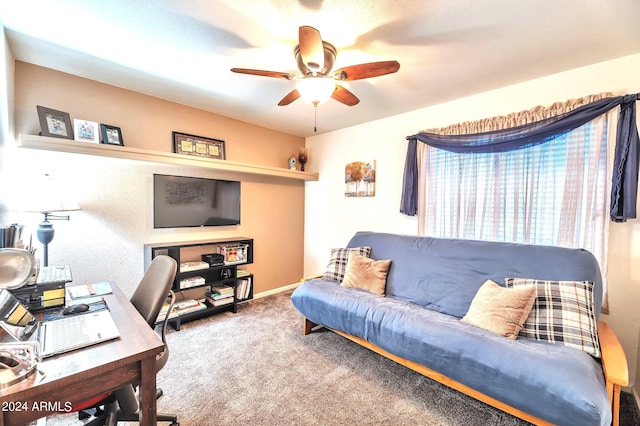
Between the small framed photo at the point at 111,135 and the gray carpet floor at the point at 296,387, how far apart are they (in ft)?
6.23

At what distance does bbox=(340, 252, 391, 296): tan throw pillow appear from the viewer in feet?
8.38

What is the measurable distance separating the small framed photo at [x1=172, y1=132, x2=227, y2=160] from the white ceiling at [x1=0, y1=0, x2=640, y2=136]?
1.86ft

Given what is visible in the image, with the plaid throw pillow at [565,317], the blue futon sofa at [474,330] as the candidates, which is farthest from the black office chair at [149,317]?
the plaid throw pillow at [565,317]

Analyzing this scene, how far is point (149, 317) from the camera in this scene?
140 cm

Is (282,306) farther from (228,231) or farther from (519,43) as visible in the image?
(519,43)

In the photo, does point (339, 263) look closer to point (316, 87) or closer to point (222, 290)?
point (222, 290)

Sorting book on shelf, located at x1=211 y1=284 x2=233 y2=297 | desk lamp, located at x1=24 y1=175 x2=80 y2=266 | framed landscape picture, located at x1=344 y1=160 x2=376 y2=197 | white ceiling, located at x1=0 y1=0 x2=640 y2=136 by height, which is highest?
white ceiling, located at x1=0 y1=0 x2=640 y2=136

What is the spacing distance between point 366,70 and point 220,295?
9.00 feet

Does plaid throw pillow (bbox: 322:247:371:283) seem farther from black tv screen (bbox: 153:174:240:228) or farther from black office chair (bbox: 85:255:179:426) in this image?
black office chair (bbox: 85:255:179:426)

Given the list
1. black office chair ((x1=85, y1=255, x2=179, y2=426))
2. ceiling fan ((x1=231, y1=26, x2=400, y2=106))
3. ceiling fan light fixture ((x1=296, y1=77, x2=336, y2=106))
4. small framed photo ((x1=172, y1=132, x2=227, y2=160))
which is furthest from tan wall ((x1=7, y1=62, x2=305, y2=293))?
ceiling fan light fixture ((x1=296, y1=77, x2=336, y2=106))

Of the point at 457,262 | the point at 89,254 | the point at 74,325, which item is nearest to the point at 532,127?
the point at 457,262

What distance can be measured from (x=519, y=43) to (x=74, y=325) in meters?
3.00

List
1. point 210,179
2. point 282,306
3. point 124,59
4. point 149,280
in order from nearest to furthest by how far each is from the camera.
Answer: point 149,280 < point 124,59 < point 210,179 < point 282,306

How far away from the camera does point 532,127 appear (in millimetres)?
2193
